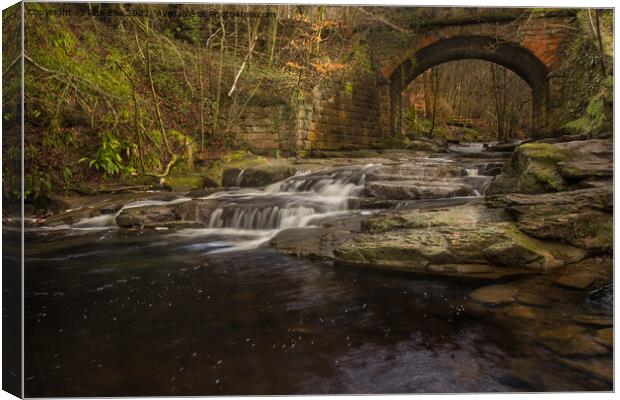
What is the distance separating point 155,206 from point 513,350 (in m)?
2.95

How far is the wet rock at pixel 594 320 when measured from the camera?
238 centimetres

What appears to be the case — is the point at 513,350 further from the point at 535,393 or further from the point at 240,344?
the point at 240,344

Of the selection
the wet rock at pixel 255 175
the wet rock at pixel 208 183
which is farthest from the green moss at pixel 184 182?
the wet rock at pixel 255 175

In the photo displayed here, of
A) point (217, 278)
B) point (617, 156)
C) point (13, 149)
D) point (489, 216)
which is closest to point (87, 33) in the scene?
point (13, 149)

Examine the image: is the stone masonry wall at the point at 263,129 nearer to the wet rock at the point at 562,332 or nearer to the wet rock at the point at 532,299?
the wet rock at the point at 532,299

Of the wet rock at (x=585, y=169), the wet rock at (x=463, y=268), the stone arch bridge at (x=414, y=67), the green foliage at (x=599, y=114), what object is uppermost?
the stone arch bridge at (x=414, y=67)

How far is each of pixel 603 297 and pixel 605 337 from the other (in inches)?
11.1

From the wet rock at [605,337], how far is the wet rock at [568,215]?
53 cm

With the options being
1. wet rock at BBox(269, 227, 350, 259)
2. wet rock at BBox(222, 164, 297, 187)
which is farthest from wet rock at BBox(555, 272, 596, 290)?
wet rock at BBox(222, 164, 297, 187)

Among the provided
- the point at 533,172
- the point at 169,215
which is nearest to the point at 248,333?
the point at 169,215

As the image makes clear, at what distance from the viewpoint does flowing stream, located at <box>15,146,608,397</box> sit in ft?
6.75

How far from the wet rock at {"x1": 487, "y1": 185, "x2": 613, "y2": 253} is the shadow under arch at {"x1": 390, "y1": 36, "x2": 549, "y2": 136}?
614 millimetres

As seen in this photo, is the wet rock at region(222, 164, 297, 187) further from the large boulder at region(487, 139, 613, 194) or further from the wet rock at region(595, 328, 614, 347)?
the wet rock at region(595, 328, 614, 347)

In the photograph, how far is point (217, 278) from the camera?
2.90m
